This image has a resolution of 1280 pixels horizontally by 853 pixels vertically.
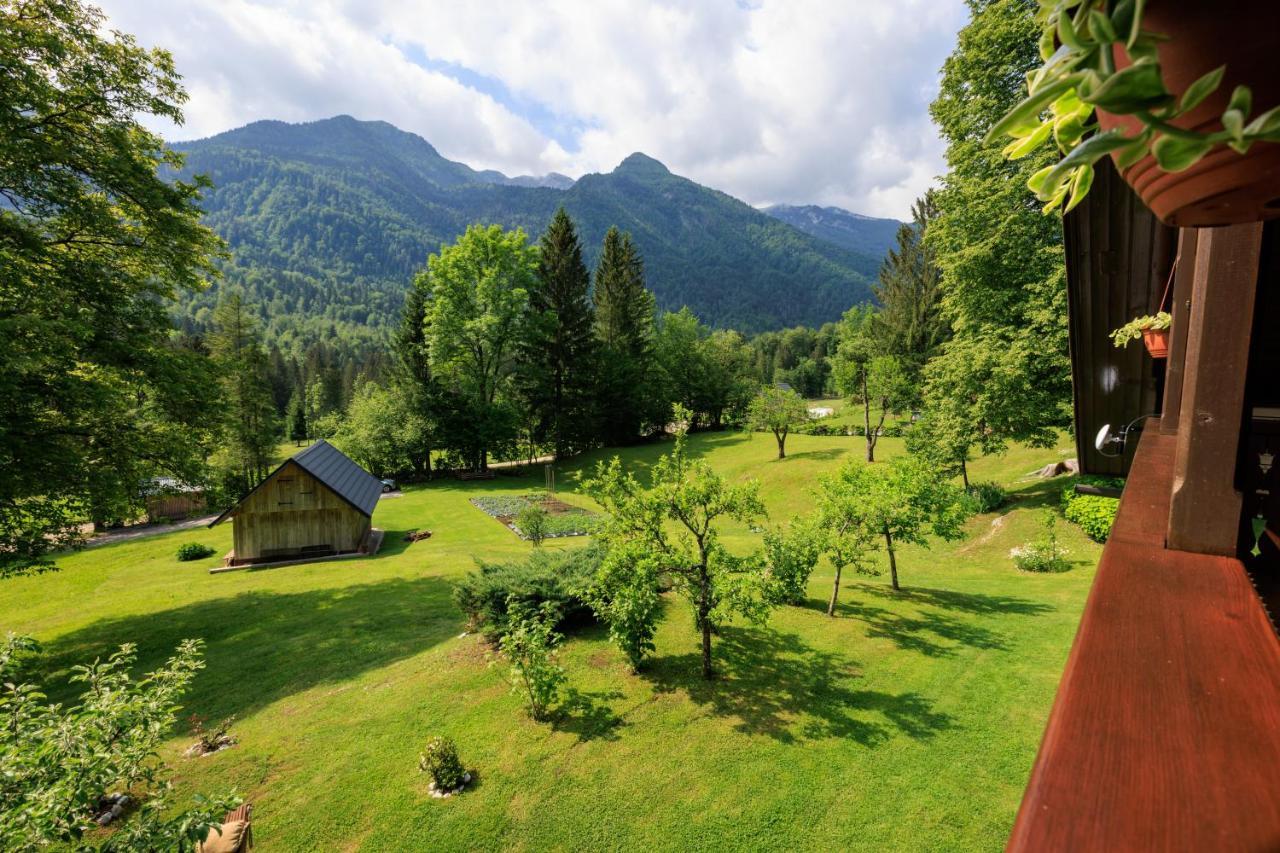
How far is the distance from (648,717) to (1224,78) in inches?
363

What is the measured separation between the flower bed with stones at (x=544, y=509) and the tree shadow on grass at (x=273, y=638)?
845cm

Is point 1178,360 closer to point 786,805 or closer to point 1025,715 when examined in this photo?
point 786,805

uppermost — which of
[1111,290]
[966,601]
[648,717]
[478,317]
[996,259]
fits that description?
[478,317]

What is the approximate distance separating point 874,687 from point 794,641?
2041 mm

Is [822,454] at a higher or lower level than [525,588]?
higher

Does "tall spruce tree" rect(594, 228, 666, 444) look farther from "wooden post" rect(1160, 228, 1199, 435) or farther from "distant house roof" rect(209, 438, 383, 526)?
"wooden post" rect(1160, 228, 1199, 435)

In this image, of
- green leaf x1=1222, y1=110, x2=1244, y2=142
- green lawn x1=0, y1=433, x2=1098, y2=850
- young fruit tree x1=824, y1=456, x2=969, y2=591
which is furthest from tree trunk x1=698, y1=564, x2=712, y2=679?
green leaf x1=1222, y1=110, x2=1244, y2=142

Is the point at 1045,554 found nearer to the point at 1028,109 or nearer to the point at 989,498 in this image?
the point at 989,498

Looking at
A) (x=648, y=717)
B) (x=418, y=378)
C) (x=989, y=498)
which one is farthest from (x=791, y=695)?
(x=418, y=378)

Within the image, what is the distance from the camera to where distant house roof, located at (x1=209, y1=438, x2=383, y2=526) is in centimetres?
2088

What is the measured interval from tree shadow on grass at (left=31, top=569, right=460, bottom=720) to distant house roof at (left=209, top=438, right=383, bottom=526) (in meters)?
5.59

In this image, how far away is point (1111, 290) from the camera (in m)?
4.60

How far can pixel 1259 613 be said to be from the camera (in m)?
1.11

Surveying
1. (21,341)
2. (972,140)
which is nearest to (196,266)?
(21,341)
